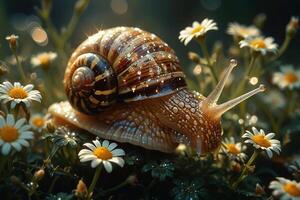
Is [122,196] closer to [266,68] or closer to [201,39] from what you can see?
[201,39]

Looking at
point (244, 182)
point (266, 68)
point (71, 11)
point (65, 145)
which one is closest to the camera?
point (65, 145)

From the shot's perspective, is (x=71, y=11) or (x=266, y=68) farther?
(x=71, y=11)

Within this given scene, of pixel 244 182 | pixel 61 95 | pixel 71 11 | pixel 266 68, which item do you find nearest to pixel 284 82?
pixel 266 68

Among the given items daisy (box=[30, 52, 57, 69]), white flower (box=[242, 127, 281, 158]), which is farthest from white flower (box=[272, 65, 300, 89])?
daisy (box=[30, 52, 57, 69])

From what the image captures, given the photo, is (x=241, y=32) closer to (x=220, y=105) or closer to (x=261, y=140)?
(x=220, y=105)

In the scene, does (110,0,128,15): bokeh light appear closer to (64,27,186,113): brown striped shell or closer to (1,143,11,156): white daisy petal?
(64,27,186,113): brown striped shell

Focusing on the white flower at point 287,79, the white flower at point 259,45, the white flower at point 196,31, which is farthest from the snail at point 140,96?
the white flower at point 287,79

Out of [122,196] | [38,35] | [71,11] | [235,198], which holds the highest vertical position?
[71,11]
